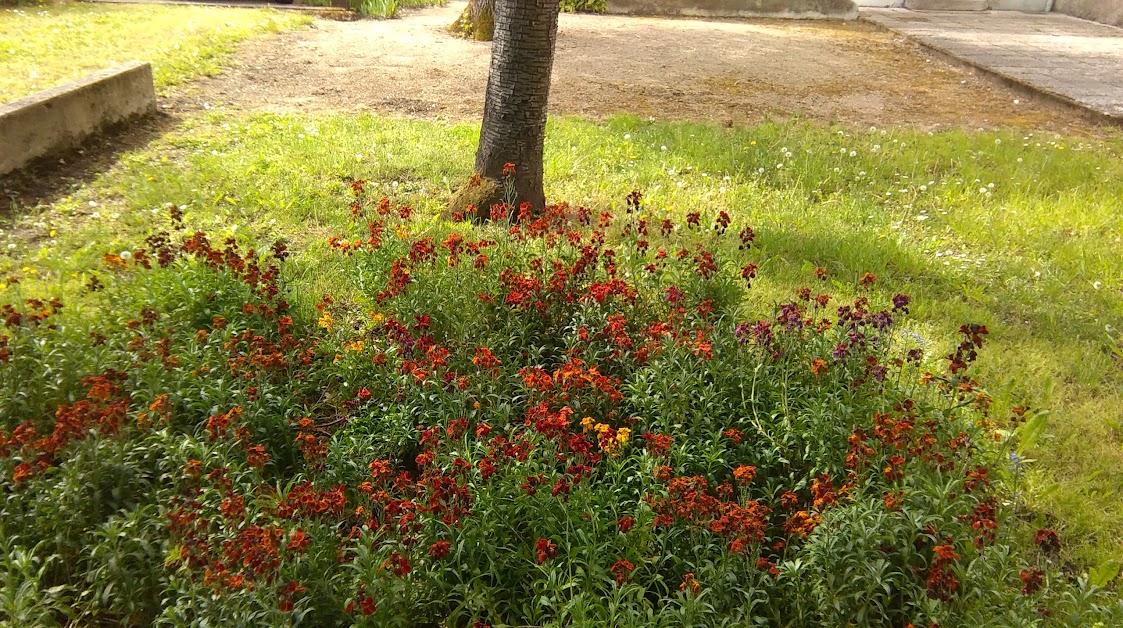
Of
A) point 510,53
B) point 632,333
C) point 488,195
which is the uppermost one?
point 510,53

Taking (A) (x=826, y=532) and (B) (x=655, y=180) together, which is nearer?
(A) (x=826, y=532)

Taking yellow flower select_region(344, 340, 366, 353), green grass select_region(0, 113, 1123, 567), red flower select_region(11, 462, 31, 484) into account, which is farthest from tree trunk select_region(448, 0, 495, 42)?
red flower select_region(11, 462, 31, 484)

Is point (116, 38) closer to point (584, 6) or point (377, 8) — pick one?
point (377, 8)

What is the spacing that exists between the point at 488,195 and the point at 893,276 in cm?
267

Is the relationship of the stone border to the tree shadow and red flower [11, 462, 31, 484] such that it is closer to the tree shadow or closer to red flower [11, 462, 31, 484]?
the tree shadow

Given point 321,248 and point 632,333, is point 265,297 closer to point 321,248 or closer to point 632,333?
point 321,248

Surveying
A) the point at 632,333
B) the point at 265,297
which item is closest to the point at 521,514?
the point at 632,333

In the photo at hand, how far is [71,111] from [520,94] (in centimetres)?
375

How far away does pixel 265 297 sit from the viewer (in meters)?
3.93

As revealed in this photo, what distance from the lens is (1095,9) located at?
1628 cm

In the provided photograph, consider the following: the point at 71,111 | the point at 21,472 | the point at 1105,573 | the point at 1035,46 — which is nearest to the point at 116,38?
the point at 71,111

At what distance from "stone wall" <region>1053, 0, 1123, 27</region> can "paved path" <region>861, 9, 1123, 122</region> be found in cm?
31

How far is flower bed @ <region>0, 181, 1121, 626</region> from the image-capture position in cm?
248

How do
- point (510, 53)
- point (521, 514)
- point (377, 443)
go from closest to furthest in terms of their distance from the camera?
point (521, 514), point (377, 443), point (510, 53)
